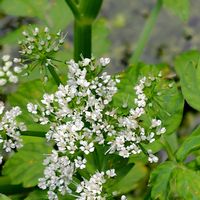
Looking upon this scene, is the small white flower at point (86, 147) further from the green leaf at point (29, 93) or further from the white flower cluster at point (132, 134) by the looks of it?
the green leaf at point (29, 93)

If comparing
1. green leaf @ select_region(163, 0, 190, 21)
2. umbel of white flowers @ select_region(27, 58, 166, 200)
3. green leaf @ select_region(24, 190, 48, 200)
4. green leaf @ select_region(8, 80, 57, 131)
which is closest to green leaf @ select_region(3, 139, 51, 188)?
green leaf @ select_region(8, 80, 57, 131)

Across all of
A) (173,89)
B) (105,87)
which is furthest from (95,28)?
(105,87)

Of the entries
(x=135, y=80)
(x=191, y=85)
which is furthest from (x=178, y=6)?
(x=191, y=85)

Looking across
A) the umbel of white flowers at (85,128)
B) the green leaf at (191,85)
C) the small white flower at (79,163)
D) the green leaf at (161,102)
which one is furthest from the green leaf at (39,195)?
the green leaf at (191,85)

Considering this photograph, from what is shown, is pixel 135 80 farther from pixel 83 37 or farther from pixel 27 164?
pixel 27 164

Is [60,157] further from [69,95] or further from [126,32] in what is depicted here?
[126,32]

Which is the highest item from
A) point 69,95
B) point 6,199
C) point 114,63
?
point 114,63
